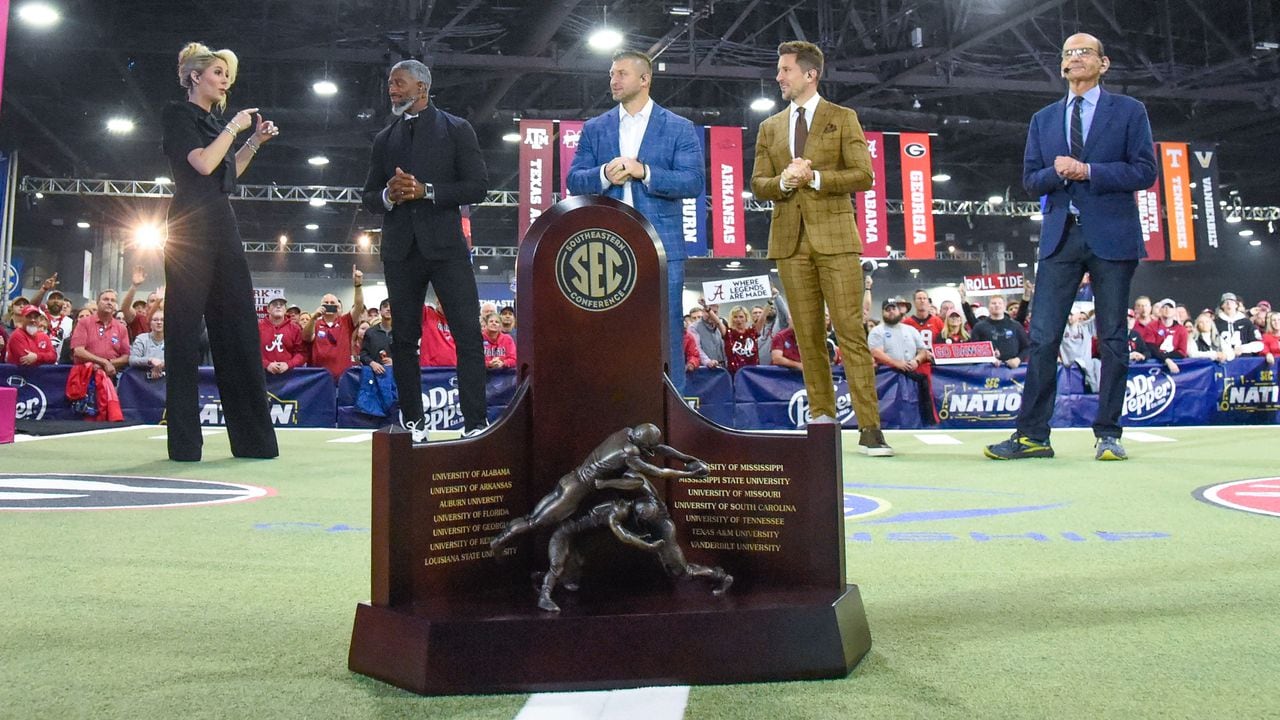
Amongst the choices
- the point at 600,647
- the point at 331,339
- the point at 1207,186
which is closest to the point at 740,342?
the point at 331,339

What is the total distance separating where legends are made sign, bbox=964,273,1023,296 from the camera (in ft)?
45.2

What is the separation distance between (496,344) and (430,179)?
17.4 feet

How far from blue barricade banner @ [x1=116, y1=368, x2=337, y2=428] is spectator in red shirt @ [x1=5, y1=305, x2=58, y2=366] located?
0.99 m

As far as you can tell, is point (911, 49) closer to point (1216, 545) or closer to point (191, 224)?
point (191, 224)

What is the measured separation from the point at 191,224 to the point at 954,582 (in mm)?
3458

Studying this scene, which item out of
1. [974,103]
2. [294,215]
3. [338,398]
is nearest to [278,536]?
[338,398]

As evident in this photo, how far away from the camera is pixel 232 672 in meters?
1.13

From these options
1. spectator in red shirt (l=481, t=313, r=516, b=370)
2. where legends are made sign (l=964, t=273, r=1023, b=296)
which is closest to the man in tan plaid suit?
spectator in red shirt (l=481, t=313, r=516, b=370)

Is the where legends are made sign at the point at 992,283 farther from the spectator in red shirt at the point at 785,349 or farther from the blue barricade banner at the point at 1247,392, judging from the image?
the spectator in red shirt at the point at 785,349

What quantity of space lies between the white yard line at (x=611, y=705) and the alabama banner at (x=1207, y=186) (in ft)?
61.1

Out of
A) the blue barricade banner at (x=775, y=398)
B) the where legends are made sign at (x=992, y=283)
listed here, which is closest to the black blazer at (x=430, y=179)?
the blue barricade banner at (x=775, y=398)

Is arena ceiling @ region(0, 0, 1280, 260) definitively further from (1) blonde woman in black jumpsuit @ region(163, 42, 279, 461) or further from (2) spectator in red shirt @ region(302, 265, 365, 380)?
(1) blonde woman in black jumpsuit @ region(163, 42, 279, 461)

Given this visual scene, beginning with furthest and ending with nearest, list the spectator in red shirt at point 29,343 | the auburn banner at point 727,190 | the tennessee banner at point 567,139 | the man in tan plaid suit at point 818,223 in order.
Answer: the auburn banner at point 727,190, the tennessee banner at point 567,139, the spectator in red shirt at point 29,343, the man in tan plaid suit at point 818,223

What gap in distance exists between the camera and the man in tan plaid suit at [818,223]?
Result: 4008 mm
